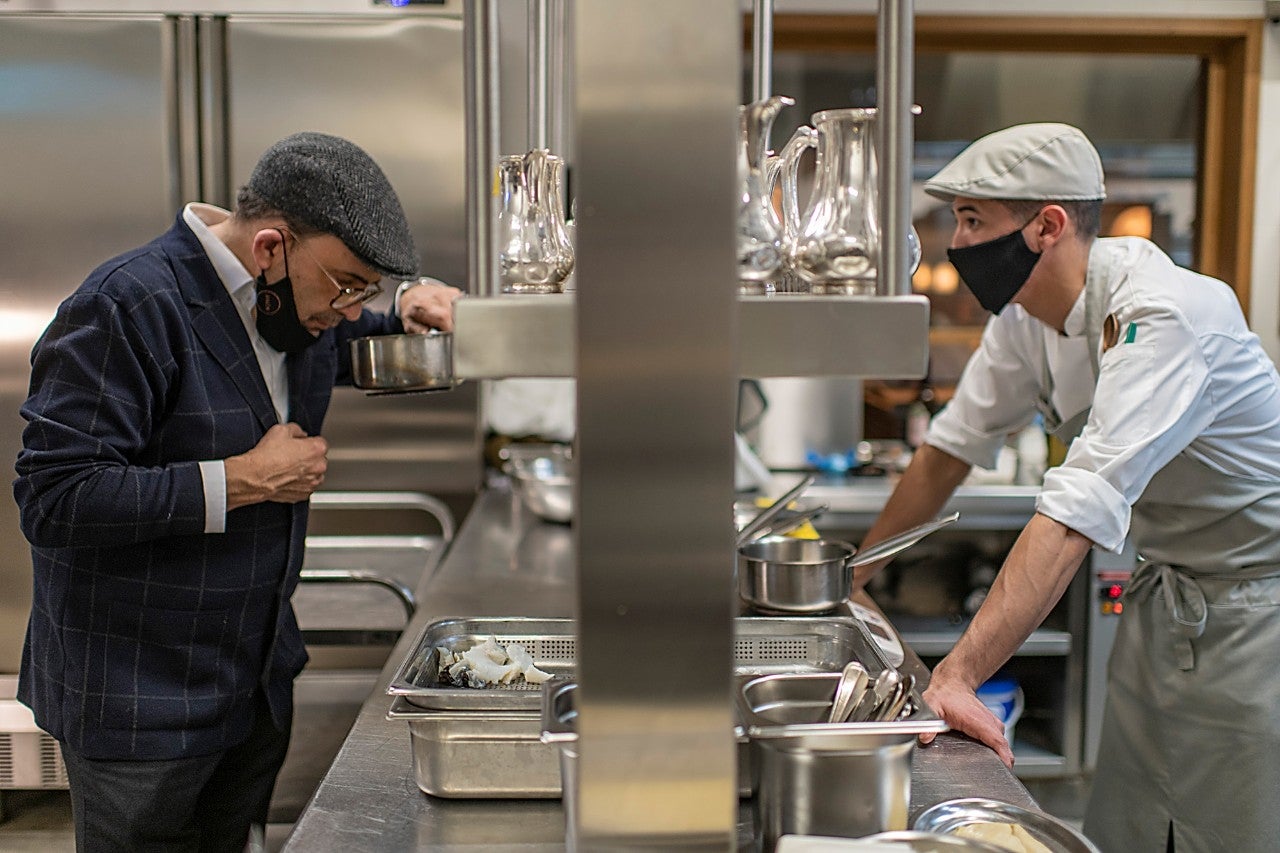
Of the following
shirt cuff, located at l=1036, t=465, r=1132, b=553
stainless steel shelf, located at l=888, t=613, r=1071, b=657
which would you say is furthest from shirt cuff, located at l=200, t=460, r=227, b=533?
stainless steel shelf, located at l=888, t=613, r=1071, b=657

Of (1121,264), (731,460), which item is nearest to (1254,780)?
(1121,264)

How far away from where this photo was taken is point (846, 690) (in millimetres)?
1282

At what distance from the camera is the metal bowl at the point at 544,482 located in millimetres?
2975

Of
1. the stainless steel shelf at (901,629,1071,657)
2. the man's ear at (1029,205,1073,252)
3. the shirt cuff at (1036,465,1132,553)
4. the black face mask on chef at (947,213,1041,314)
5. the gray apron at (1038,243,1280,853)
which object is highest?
the man's ear at (1029,205,1073,252)

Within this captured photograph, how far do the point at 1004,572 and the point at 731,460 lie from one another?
938mm

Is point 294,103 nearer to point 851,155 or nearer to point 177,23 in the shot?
point 177,23

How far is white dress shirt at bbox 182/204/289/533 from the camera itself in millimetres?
1692

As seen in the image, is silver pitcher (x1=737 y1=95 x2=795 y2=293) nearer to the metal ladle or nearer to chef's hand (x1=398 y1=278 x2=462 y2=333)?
the metal ladle

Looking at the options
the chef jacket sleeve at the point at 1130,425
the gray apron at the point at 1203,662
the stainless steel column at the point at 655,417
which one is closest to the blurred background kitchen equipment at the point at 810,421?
the gray apron at the point at 1203,662

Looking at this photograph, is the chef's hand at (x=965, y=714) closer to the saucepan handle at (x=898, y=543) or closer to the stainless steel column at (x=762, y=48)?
the saucepan handle at (x=898, y=543)

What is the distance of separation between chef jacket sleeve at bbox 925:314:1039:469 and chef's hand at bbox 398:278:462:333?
3.34ft

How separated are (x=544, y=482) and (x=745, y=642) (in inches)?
54.4

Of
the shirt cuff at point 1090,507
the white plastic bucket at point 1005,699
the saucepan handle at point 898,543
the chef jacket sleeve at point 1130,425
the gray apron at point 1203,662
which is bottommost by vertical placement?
the white plastic bucket at point 1005,699

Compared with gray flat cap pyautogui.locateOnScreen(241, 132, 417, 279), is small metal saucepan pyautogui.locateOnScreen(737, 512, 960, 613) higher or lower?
lower
